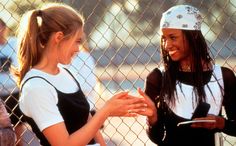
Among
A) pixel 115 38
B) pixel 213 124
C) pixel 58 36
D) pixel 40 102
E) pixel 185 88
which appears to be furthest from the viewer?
pixel 115 38

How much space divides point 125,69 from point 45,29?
7060mm

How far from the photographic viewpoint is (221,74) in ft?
10.4

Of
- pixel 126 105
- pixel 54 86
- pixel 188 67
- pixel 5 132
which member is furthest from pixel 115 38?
pixel 54 86

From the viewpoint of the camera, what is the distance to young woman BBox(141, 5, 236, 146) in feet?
10.1

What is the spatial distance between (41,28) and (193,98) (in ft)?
3.05

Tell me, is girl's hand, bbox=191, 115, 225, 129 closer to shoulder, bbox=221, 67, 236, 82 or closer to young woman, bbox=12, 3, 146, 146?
shoulder, bbox=221, 67, 236, 82

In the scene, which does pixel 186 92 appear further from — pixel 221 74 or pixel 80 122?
pixel 80 122

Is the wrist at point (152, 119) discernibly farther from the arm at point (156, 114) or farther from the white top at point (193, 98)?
the white top at point (193, 98)

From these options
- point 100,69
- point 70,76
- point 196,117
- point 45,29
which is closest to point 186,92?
point 196,117

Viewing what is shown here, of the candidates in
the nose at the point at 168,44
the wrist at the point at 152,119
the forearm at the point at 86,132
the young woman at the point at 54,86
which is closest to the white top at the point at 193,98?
the wrist at the point at 152,119

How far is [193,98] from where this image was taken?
10.2ft

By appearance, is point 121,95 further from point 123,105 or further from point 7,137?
point 7,137

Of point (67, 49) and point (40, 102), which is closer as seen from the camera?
point (40, 102)

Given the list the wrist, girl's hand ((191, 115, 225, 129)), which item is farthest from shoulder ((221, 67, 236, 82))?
the wrist
